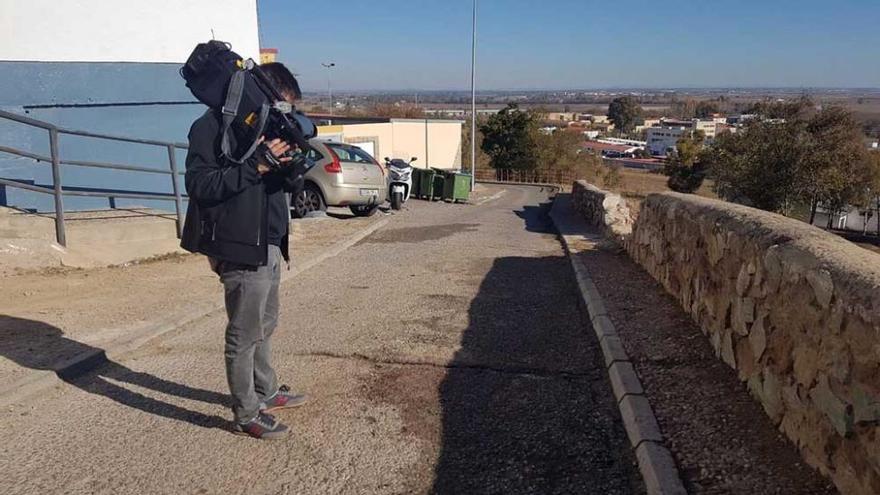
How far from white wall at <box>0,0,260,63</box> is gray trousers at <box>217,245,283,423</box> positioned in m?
6.77

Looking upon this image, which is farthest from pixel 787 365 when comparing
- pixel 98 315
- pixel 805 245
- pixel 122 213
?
pixel 122 213

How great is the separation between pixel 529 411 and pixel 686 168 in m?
54.9

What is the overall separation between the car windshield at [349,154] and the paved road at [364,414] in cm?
668

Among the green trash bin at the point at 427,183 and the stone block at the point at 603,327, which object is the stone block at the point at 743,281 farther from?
the green trash bin at the point at 427,183

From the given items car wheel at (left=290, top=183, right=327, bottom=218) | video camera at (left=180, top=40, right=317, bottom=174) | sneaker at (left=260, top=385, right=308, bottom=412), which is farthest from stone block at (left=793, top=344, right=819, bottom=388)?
car wheel at (left=290, top=183, right=327, bottom=218)

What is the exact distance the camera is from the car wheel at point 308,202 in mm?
12328

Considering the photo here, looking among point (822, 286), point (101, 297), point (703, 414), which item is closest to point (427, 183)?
point (101, 297)

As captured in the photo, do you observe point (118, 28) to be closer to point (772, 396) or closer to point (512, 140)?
point (772, 396)

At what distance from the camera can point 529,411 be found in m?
3.92

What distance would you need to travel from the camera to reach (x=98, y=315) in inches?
215

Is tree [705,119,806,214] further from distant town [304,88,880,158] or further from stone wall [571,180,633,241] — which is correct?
stone wall [571,180,633,241]

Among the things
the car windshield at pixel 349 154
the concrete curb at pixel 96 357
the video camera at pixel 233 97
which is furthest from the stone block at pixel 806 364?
the car windshield at pixel 349 154

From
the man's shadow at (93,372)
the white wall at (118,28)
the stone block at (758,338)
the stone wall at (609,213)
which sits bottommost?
the stone wall at (609,213)

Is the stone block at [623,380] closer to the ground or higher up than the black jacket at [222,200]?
closer to the ground
